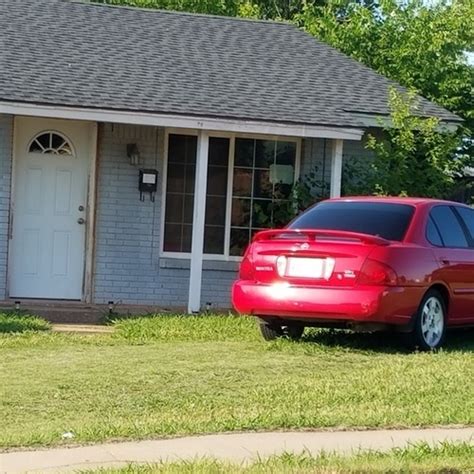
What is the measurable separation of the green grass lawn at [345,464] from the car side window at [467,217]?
5190mm

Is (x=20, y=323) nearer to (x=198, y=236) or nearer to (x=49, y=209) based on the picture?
(x=198, y=236)

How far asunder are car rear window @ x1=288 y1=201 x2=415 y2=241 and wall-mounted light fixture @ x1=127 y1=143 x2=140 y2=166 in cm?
383

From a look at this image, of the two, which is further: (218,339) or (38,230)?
(38,230)

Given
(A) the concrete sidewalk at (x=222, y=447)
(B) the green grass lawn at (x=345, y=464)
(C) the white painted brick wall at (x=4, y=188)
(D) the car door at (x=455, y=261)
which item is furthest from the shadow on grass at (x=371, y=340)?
(C) the white painted brick wall at (x=4, y=188)

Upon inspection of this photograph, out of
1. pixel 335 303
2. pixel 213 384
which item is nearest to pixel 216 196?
pixel 335 303

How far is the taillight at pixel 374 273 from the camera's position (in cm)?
981

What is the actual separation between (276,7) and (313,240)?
2356 cm

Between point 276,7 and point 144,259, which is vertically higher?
point 276,7

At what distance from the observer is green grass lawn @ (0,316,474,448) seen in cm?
730

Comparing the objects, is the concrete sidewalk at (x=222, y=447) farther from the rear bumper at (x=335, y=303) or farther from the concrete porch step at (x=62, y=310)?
the concrete porch step at (x=62, y=310)

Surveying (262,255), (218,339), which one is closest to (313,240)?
(262,255)

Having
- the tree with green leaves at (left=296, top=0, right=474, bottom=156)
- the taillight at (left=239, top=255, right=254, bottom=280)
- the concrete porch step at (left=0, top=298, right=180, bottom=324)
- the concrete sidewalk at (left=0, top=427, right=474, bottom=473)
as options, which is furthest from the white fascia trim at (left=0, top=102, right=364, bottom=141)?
the tree with green leaves at (left=296, top=0, right=474, bottom=156)

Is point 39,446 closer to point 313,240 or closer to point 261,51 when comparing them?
point 313,240

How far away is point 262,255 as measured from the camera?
10.3 metres
